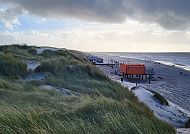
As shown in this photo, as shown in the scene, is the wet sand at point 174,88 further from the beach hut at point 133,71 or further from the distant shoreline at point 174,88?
the beach hut at point 133,71

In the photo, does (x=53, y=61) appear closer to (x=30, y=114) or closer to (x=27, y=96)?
(x=27, y=96)

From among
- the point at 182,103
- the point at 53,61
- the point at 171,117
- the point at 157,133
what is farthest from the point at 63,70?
the point at 157,133

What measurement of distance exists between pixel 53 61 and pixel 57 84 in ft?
16.9

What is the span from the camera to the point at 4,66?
17891mm

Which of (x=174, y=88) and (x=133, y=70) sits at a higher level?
(x=133, y=70)

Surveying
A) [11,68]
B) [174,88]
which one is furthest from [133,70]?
[11,68]

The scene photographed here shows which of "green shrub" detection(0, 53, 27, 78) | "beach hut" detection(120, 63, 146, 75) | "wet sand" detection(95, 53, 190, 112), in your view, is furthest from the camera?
"beach hut" detection(120, 63, 146, 75)

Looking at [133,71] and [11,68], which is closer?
[11,68]

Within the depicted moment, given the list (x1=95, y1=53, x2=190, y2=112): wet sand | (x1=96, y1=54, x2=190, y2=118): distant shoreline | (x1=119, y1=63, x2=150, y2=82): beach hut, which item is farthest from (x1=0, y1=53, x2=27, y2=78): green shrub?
(x1=119, y1=63, x2=150, y2=82): beach hut

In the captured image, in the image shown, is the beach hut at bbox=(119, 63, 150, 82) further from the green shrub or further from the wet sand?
the green shrub

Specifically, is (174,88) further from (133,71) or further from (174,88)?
(133,71)

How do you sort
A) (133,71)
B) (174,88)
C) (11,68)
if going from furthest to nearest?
(133,71) < (174,88) < (11,68)

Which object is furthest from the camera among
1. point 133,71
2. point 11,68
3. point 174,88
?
point 133,71

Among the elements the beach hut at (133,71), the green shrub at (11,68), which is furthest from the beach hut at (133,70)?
the green shrub at (11,68)
